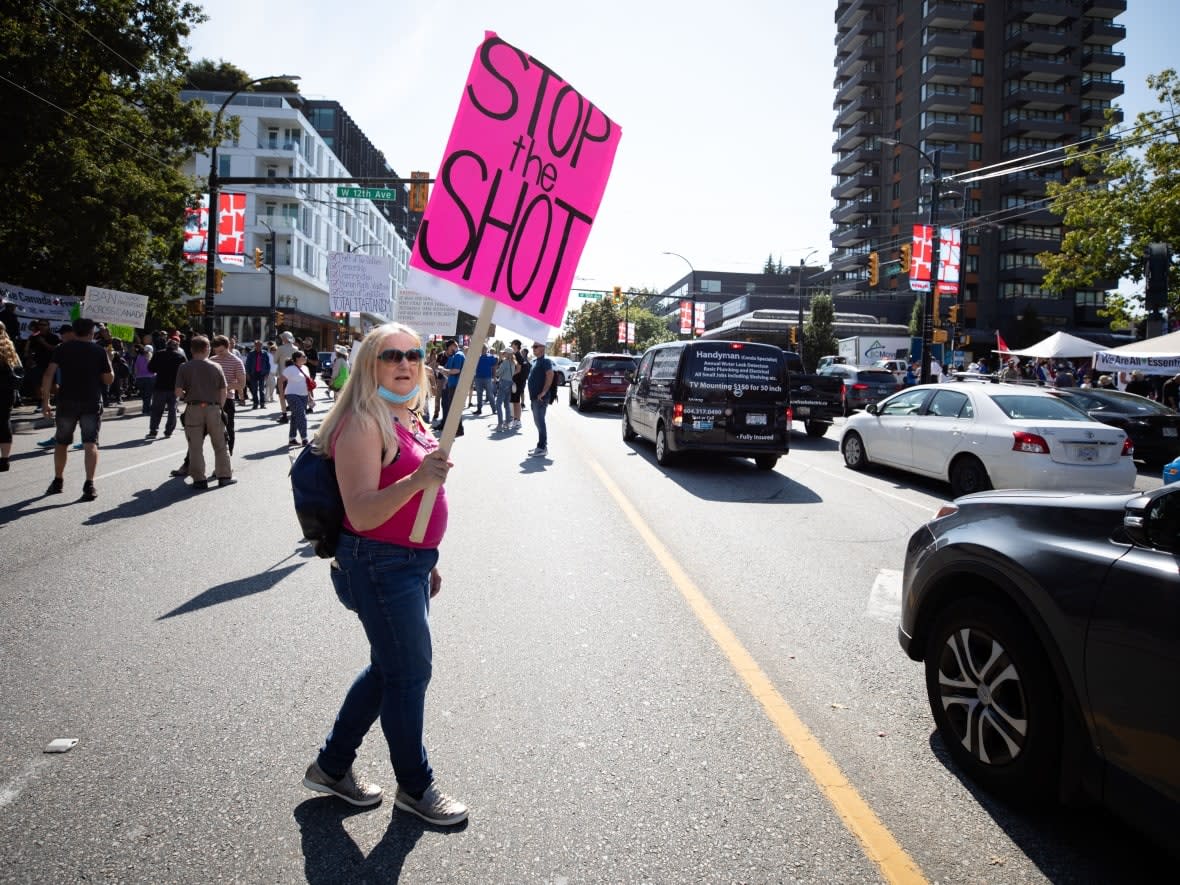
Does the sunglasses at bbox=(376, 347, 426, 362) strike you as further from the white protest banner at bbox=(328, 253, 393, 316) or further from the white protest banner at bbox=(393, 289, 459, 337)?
the white protest banner at bbox=(328, 253, 393, 316)

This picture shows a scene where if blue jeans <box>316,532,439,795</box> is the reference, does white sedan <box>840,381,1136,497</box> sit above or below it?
above

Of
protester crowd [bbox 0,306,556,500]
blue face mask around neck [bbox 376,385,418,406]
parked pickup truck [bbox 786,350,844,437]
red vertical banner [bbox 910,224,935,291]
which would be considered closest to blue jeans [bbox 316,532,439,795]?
blue face mask around neck [bbox 376,385,418,406]

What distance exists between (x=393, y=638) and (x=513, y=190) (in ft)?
6.20

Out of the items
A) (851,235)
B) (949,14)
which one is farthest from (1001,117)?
(851,235)

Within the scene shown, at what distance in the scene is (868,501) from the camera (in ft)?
33.4

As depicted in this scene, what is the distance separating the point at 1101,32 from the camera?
73.8 m

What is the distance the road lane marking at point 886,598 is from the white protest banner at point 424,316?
1215cm

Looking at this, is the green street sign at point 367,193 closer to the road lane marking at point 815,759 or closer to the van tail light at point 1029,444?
the van tail light at point 1029,444

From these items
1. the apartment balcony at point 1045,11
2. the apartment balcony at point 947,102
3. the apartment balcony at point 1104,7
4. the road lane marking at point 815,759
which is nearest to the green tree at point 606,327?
the apartment balcony at point 947,102

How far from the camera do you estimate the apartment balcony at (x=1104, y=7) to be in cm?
7256

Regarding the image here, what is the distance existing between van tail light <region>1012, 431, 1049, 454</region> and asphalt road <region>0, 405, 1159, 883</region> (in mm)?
2607

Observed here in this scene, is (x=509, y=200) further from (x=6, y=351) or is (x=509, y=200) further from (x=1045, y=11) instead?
(x=1045, y=11)

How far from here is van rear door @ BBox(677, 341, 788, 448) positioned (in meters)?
12.2

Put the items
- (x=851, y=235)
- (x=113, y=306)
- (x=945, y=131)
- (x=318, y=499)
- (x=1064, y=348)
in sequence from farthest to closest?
1. (x=851, y=235)
2. (x=945, y=131)
3. (x=1064, y=348)
4. (x=113, y=306)
5. (x=318, y=499)
